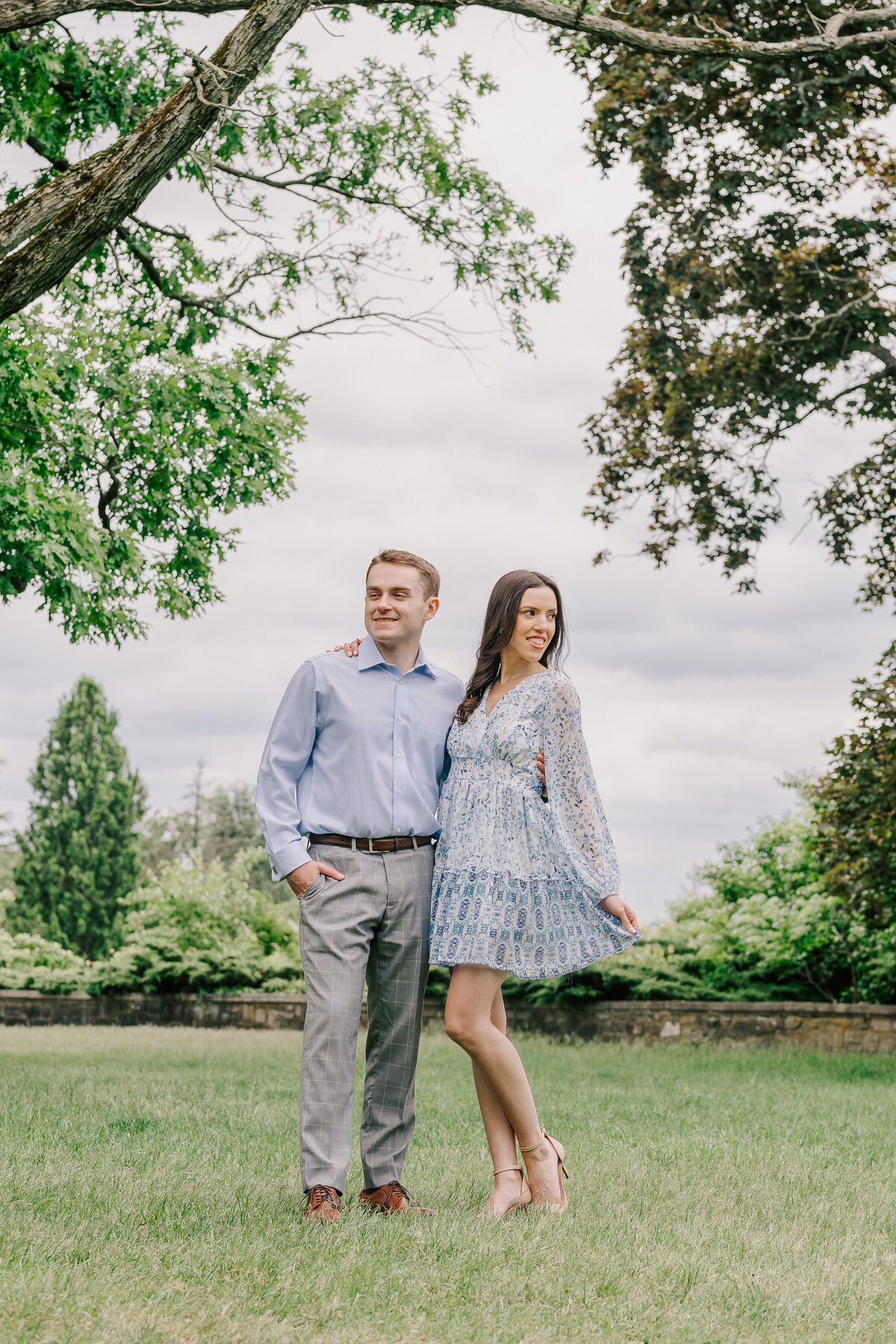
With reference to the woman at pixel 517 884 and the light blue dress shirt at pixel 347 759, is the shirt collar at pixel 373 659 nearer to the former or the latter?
the light blue dress shirt at pixel 347 759

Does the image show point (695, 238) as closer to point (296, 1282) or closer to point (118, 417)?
point (118, 417)

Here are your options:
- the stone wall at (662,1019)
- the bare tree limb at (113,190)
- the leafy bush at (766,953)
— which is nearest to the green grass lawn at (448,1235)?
the bare tree limb at (113,190)

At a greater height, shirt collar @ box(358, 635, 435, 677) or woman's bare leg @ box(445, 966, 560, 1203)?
shirt collar @ box(358, 635, 435, 677)

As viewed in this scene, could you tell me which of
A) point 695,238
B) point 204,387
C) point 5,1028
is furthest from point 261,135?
point 5,1028

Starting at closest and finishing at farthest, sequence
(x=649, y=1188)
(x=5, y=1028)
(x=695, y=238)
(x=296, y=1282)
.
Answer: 1. (x=296, y=1282)
2. (x=649, y=1188)
3. (x=695, y=238)
4. (x=5, y=1028)

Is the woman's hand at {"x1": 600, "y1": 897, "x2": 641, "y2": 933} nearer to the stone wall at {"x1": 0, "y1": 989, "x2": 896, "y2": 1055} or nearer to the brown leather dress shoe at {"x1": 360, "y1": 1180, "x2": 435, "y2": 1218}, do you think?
the brown leather dress shoe at {"x1": 360, "y1": 1180, "x2": 435, "y2": 1218}

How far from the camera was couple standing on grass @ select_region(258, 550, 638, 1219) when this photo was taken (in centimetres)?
430

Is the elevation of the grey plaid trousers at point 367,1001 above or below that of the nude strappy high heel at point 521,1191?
above

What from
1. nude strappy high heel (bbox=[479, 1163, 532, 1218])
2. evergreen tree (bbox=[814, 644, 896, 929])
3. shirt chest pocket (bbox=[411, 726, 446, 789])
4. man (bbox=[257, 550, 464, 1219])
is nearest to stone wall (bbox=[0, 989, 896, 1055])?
evergreen tree (bbox=[814, 644, 896, 929])

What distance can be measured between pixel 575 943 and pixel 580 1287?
123cm

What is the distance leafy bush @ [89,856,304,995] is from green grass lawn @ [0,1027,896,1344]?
9246mm

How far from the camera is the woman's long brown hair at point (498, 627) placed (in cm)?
464

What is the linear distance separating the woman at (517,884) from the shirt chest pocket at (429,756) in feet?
0.19

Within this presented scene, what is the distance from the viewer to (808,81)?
438 inches
